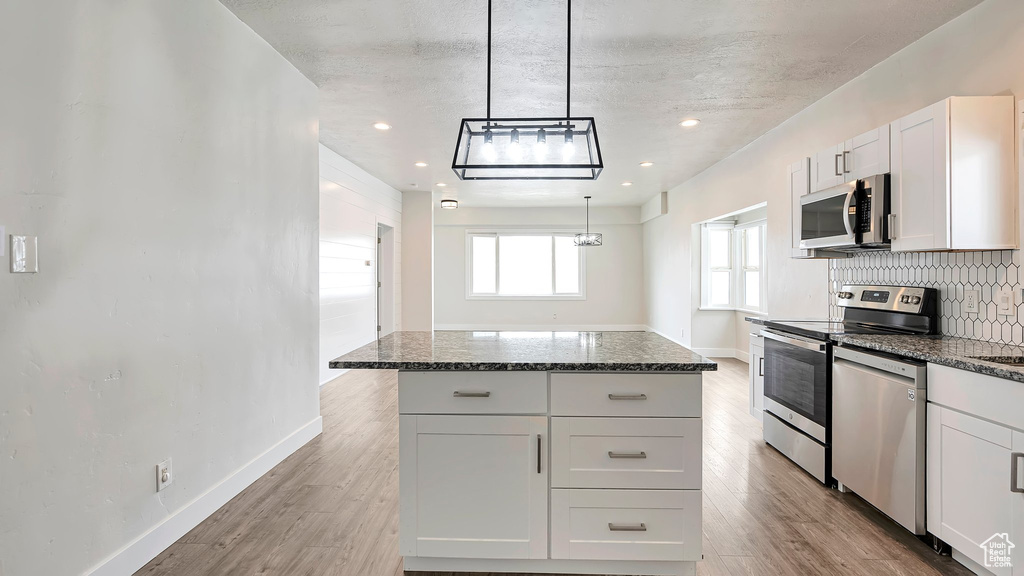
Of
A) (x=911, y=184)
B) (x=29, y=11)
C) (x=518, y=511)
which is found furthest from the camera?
(x=911, y=184)

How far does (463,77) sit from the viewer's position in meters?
3.51

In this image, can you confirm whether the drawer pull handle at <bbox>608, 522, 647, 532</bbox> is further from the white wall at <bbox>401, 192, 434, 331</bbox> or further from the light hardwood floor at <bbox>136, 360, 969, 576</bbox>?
the white wall at <bbox>401, 192, 434, 331</bbox>

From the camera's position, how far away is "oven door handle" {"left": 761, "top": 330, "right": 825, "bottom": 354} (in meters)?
2.91

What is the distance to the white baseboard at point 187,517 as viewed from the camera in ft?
6.51

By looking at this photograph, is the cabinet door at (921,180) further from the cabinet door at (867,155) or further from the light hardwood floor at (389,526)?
the light hardwood floor at (389,526)

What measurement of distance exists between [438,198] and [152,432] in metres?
7.47

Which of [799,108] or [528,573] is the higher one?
[799,108]

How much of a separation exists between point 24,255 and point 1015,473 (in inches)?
137

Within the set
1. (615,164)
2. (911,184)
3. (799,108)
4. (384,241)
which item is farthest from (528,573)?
(384,241)

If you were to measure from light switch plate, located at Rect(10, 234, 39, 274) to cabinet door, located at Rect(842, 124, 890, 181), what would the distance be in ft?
12.6

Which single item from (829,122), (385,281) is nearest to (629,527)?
(829,122)

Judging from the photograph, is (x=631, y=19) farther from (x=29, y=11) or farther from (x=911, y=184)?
(x=29, y=11)

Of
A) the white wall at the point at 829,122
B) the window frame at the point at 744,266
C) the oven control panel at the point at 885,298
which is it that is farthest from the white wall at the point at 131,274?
the window frame at the point at 744,266

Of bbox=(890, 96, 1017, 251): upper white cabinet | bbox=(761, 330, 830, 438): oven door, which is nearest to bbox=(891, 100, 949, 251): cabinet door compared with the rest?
bbox=(890, 96, 1017, 251): upper white cabinet
